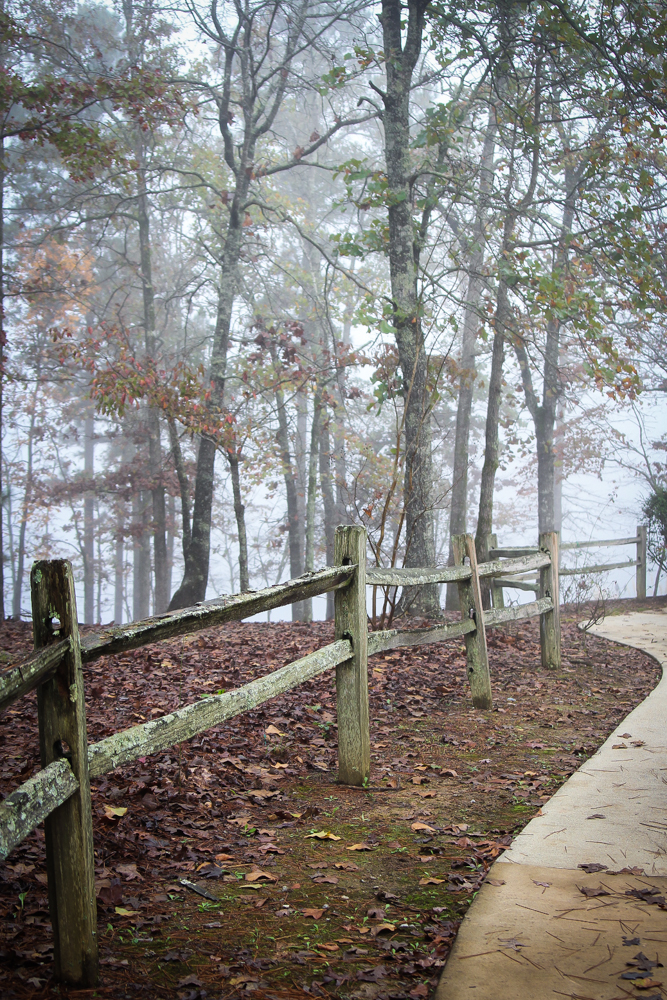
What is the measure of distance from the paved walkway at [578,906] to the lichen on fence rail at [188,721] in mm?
1265

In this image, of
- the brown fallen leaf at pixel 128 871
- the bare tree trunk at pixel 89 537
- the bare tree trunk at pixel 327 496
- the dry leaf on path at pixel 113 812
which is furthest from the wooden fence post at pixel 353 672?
the bare tree trunk at pixel 89 537

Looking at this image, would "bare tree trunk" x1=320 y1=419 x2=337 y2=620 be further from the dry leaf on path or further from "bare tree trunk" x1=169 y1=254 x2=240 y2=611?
the dry leaf on path

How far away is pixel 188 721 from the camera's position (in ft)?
9.73

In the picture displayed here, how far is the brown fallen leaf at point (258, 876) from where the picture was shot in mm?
3219

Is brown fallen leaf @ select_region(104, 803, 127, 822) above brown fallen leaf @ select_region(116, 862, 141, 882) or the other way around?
above

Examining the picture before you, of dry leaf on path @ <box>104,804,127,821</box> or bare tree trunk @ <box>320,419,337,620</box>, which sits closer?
dry leaf on path @ <box>104,804,127,821</box>

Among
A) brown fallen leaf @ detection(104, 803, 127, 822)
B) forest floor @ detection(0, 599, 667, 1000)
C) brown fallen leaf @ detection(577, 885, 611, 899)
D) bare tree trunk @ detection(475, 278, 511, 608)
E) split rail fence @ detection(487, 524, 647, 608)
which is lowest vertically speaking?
forest floor @ detection(0, 599, 667, 1000)

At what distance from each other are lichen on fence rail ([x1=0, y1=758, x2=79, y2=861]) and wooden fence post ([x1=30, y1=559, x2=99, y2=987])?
0.06 meters

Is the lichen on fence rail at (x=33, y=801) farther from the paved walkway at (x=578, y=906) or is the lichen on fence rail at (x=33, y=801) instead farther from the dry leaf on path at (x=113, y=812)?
the dry leaf on path at (x=113, y=812)

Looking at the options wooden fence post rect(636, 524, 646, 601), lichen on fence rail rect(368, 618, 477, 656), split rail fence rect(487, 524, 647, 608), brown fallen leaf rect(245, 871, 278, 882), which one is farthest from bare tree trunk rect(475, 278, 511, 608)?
brown fallen leaf rect(245, 871, 278, 882)

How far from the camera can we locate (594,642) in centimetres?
1005

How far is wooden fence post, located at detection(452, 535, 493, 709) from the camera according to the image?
6242 mm

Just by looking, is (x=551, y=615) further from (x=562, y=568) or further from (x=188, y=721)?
(x=562, y=568)

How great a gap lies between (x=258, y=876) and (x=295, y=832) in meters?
0.57
